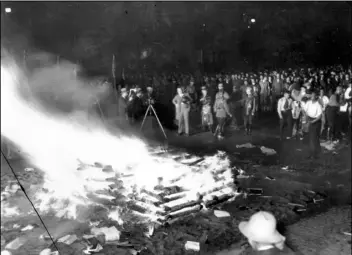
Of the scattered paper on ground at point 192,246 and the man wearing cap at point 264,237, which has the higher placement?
the man wearing cap at point 264,237

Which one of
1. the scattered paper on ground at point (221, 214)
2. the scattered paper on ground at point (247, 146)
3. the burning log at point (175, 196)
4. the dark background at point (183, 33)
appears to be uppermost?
the dark background at point (183, 33)

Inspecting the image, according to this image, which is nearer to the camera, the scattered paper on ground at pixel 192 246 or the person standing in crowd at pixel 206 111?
the scattered paper on ground at pixel 192 246

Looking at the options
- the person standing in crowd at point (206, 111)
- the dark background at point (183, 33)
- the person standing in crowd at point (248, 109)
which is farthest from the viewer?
the person standing in crowd at point (248, 109)

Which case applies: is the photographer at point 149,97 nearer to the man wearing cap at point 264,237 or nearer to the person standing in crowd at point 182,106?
the person standing in crowd at point 182,106

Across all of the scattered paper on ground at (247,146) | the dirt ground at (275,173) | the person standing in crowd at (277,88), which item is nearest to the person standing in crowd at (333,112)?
the dirt ground at (275,173)

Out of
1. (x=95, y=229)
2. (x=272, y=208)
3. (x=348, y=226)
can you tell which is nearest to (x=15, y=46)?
(x=95, y=229)

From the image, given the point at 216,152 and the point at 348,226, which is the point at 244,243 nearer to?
the point at 216,152

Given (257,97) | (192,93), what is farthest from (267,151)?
(192,93)

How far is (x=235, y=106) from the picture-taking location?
395 centimetres

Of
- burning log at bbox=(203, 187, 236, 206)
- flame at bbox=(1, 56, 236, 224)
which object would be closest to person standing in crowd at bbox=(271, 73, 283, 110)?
burning log at bbox=(203, 187, 236, 206)

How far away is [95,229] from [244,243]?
1498 mm

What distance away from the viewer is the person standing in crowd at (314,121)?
4.13 metres

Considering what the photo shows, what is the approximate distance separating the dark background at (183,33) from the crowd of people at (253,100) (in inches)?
5.8

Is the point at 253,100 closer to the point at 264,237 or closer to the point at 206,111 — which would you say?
the point at 206,111
